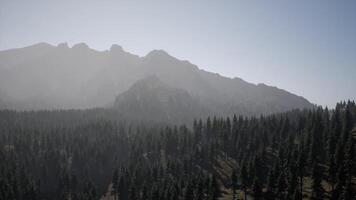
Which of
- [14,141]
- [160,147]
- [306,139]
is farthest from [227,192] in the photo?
[14,141]

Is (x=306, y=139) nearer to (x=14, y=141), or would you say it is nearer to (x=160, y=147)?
(x=160, y=147)

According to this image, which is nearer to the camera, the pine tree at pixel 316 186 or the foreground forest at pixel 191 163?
the pine tree at pixel 316 186

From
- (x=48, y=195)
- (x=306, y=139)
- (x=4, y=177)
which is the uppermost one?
(x=306, y=139)

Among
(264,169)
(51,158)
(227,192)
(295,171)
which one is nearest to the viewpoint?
(295,171)

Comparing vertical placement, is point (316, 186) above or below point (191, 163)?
above

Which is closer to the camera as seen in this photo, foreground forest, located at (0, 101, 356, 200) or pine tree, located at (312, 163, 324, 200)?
pine tree, located at (312, 163, 324, 200)

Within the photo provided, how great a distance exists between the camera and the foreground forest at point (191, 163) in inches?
3875

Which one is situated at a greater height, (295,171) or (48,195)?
(295,171)

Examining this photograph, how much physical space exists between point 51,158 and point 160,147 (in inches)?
2241

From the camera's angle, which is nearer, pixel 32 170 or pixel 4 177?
pixel 4 177

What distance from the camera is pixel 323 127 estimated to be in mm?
143125

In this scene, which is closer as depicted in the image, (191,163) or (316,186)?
(316,186)

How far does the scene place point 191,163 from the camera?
13638 centimetres

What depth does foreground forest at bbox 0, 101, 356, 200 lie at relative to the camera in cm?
9844
